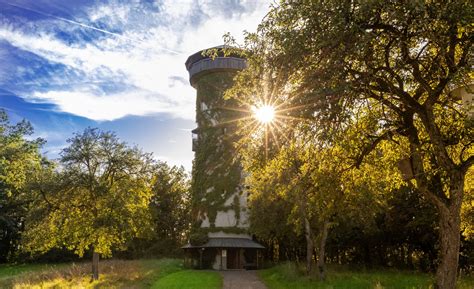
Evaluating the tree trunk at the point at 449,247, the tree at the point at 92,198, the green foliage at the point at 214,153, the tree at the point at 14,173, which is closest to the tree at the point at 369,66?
the tree trunk at the point at 449,247

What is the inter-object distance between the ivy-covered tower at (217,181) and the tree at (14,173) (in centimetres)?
1642

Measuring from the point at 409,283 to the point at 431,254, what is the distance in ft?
42.3

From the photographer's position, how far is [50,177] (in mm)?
27078

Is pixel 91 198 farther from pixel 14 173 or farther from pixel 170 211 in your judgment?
pixel 170 211

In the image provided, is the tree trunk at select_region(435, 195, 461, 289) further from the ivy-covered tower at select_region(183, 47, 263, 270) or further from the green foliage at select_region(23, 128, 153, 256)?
the ivy-covered tower at select_region(183, 47, 263, 270)

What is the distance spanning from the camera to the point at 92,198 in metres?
27.5

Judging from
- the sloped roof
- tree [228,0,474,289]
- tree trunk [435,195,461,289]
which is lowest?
the sloped roof

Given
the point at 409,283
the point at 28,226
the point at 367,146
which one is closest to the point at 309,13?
the point at 367,146

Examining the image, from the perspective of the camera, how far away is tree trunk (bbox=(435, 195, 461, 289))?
34.4ft

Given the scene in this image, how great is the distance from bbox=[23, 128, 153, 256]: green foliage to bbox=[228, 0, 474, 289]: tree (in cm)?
1673

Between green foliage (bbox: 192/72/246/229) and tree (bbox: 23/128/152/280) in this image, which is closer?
tree (bbox: 23/128/152/280)

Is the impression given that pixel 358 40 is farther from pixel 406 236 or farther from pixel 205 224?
pixel 205 224

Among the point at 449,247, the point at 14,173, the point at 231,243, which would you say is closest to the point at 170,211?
the point at 231,243

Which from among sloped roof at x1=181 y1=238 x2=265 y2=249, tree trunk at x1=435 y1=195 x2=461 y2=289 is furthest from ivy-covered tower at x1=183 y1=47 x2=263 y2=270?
tree trunk at x1=435 y1=195 x2=461 y2=289
